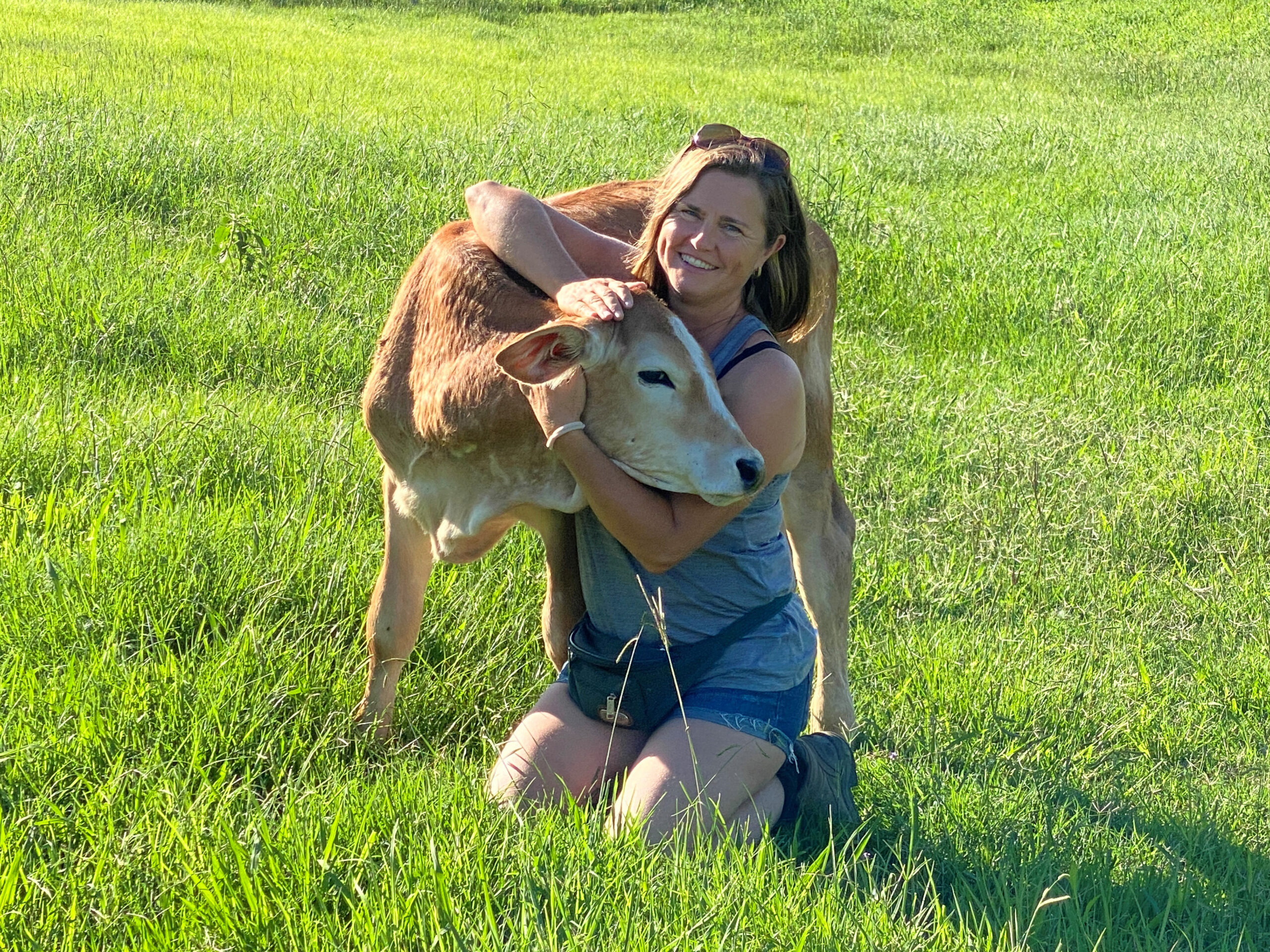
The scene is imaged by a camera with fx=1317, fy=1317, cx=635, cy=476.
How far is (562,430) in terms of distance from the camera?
9.48 feet

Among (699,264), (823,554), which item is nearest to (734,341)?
(699,264)

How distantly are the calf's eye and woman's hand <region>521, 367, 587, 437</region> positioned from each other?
141 millimetres

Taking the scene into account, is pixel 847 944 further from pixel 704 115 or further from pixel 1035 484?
pixel 704 115

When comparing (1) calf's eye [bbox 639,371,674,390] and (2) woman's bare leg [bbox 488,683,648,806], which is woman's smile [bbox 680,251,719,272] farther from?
(2) woman's bare leg [bbox 488,683,648,806]

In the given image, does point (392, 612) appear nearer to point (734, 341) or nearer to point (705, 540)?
point (705, 540)

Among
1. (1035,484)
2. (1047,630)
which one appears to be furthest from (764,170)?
(1035,484)

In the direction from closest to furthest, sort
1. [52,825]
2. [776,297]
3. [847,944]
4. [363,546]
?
1. [847,944]
2. [52,825]
3. [776,297]
4. [363,546]

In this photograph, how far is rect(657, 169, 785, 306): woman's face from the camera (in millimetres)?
3107

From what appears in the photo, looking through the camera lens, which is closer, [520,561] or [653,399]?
[653,399]

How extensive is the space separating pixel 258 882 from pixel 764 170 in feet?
6.33

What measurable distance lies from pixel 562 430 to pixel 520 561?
1393 millimetres

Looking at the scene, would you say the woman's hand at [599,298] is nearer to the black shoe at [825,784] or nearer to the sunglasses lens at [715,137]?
the sunglasses lens at [715,137]

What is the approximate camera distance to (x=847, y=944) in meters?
2.36

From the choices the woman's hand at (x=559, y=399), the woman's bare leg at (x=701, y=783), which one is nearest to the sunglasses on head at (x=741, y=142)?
the woman's hand at (x=559, y=399)
